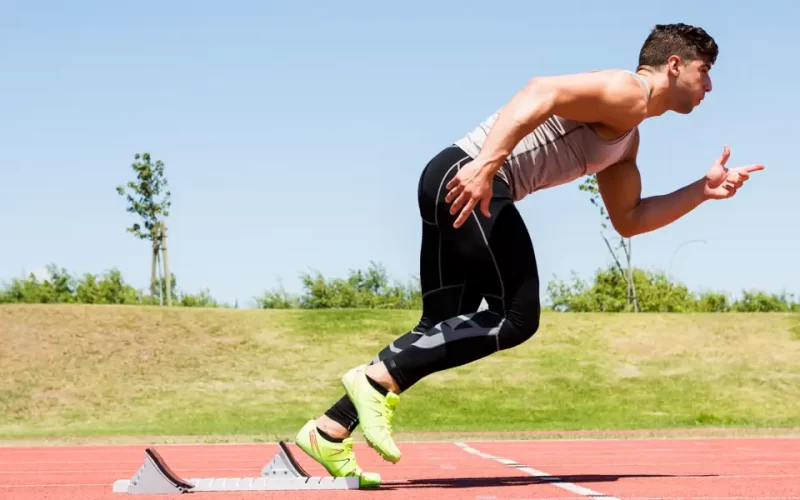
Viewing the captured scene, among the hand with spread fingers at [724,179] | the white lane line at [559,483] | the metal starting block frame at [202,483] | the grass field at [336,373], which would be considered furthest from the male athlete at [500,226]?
the grass field at [336,373]

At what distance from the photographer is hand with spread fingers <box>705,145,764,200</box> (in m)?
5.24

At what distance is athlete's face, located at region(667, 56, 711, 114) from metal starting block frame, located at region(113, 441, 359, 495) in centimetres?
226

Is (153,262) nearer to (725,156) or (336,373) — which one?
(336,373)

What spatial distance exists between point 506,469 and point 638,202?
7.18 ft

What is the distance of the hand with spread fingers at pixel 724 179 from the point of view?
5242 mm

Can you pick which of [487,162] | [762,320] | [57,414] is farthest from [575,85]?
[762,320]

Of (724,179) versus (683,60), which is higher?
(683,60)

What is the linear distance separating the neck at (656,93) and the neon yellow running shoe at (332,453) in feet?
6.66

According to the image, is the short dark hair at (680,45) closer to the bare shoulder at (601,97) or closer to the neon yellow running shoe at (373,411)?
the bare shoulder at (601,97)

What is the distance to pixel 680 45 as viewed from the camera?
15.6 ft

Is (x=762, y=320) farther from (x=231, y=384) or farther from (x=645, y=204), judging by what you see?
(x=645, y=204)

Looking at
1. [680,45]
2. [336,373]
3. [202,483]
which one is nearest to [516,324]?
[680,45]

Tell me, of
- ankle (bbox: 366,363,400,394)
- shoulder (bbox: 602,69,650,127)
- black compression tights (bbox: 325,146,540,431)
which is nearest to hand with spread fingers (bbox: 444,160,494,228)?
black compression tights (bbox: 325,146,540,431)

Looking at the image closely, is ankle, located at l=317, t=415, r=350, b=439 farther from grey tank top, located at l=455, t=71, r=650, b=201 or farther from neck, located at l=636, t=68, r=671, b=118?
neck, located at l=636, t=68, r=671, b=118
